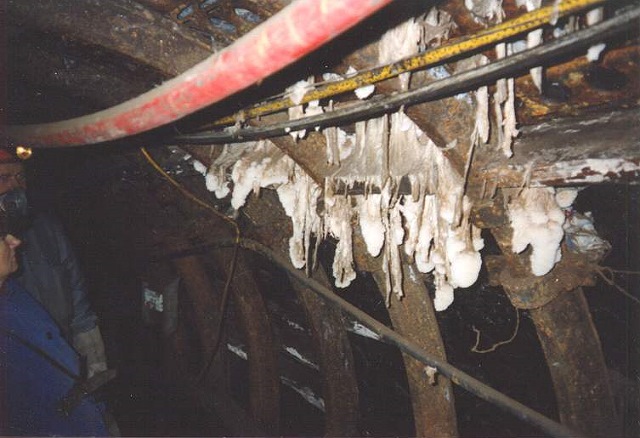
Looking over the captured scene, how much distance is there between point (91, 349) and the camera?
432cm

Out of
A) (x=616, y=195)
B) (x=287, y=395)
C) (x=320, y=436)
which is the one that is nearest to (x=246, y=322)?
(x=287, y=395)

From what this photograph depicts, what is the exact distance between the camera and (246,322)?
5.44m

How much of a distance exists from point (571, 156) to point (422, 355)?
6.86ft

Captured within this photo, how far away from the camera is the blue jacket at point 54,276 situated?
3.79 m

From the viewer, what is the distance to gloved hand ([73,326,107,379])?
428 cm

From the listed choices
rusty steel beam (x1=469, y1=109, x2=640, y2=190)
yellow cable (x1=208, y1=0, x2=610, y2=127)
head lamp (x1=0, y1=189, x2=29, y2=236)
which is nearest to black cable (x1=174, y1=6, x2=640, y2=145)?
yellow cable (x1=208, y1=0, x2=610, y2=127)

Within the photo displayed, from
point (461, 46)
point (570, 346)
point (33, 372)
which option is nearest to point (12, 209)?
point (33, 372)

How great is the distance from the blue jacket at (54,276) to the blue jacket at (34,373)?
0.36 metres

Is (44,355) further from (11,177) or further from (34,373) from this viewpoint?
(11,177)

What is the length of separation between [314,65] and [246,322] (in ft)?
14.6

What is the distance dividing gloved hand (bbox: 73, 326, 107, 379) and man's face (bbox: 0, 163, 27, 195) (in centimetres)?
198

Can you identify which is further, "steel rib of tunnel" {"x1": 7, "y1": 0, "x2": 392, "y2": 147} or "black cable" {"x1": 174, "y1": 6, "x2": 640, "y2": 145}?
"black cable" {"x1": 174, "y1": 6, "x2": 640, "y2": 145}

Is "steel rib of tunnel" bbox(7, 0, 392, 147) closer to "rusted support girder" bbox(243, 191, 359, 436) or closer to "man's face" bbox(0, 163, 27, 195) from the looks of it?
"man's face" bbox(0, 163, 27, 195)

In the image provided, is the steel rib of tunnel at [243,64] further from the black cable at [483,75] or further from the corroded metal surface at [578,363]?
the corroded metal surface at [578,363]
